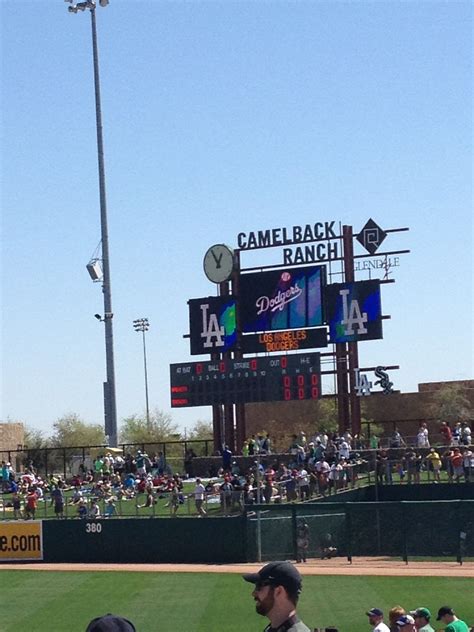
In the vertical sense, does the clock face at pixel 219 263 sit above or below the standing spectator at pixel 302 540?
above

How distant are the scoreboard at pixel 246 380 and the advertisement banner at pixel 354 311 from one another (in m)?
1.92

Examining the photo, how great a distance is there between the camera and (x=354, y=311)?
138 ft

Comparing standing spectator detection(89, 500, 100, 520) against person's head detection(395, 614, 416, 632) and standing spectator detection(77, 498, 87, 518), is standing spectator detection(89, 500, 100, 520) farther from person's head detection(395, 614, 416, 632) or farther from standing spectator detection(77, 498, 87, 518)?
person's head detection(395, 614, 416, 632)

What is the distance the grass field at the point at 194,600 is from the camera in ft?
69.4

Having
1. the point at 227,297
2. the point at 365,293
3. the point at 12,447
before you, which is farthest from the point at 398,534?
the point at 12,447

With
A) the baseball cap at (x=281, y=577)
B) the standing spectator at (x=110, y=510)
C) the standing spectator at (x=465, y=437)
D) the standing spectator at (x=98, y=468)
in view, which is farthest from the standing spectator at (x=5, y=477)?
the baseball cap at (x=281, y=577)

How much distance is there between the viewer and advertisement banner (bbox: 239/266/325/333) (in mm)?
42469

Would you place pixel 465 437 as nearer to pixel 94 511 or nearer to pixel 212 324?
pixel 212 324

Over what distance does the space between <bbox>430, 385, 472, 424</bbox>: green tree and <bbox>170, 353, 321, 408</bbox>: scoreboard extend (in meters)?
18.1

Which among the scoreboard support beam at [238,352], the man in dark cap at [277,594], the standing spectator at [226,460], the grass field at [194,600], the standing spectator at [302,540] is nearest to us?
the man in dark cap at [277,594]

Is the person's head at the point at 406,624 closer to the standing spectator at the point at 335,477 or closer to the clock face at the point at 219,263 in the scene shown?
the standing spectator at the point at 335,477

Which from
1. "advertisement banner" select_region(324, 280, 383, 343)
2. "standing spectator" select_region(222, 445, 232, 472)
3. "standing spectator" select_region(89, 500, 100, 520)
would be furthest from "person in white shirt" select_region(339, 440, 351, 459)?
"standing spectator" select_region(89, 500, 100, 520)

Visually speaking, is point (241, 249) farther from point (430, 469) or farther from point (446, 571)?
point (446, 571)

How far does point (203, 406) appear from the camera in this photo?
4250 centimetres
